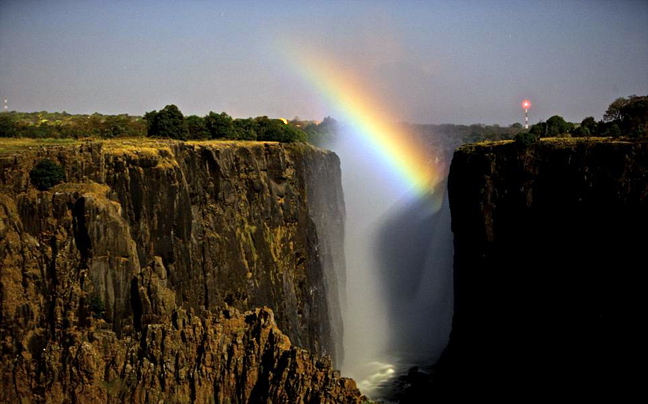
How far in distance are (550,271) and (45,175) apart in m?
36.6

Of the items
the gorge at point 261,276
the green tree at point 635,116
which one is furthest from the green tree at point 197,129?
the green tree at point 635,116

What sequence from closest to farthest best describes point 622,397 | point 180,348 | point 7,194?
1. point 7,194
2. point 180,348
3. point 622,397

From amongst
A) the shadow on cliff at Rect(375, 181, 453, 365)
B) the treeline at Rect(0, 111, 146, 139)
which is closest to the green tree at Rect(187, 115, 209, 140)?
the treeline at Rect(0, 111, 146, 139)

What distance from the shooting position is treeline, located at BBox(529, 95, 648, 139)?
53506 mm

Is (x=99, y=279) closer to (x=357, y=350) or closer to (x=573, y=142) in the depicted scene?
(x=573, y=142)

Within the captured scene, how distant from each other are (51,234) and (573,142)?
38.9 metres

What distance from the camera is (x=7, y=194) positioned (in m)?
30.2

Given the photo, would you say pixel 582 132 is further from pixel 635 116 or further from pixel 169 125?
pixel 169 125

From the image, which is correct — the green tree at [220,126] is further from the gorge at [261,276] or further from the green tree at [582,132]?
the green tree at [582,132]

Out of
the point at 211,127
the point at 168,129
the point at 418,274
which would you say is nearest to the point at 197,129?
the point at 211,127

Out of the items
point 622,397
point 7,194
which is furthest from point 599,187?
point 7,194

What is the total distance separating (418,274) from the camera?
357 feet

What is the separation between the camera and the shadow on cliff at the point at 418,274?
83.1 meters

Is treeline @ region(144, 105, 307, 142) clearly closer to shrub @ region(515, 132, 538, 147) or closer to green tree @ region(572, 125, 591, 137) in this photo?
shrub @ region(515, 132, 538, 147)
